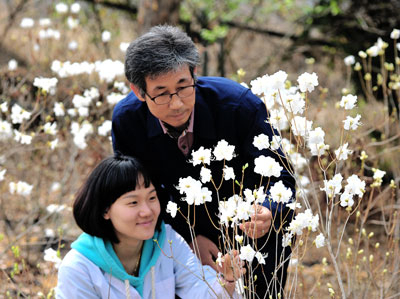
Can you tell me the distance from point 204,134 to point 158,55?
0.39m

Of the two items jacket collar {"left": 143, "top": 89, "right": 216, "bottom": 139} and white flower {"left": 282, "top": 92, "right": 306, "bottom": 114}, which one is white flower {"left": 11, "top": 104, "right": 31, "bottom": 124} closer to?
jacket collar {"left": 143, "top": 89, "right": 216, "bottom": 139}

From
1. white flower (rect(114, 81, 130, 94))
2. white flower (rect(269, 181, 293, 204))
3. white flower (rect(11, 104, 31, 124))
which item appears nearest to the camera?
white flower (rect(269, 181, 293, 204))

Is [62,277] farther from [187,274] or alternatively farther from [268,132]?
[268,132]

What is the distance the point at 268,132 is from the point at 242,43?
5.26m

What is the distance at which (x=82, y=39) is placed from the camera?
708 cm

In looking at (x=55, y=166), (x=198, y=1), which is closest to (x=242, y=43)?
(x=198, y=1)

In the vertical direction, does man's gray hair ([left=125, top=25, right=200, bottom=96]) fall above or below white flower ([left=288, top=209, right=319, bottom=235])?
above

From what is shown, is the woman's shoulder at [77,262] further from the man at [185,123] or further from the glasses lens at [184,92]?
the glasses lens at [184,92]

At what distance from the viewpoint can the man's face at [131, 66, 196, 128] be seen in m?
2.07

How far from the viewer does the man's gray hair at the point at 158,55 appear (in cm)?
208

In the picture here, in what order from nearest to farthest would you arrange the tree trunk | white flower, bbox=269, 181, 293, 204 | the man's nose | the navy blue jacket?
white flower, bbox=269, 181, 293, 204
the man's nose
the navy blue jacket
the tree trunk

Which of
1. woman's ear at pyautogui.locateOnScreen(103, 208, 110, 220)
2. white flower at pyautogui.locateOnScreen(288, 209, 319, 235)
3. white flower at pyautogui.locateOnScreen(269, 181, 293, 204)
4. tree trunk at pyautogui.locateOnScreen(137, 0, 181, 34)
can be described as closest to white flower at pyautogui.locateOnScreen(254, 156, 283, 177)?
white flower at pyautogui.locateOnScreen(269, 181, 293, 204)

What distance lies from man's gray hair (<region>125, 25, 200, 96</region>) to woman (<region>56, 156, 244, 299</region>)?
0.39 meters

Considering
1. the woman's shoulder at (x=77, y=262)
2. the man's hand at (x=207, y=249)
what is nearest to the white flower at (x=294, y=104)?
the man's hand at (x=207, y=249)
